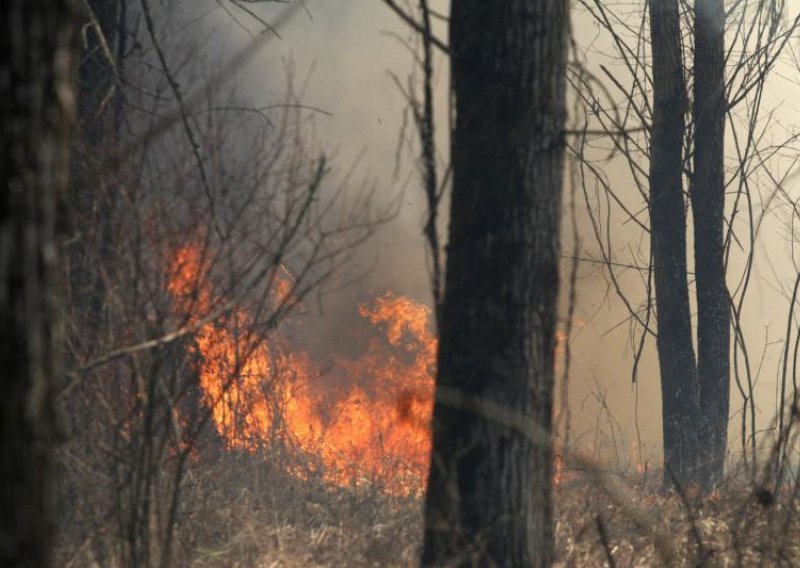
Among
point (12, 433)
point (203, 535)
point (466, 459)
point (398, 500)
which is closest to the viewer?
point (12, 433)

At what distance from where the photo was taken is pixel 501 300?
3.59 m

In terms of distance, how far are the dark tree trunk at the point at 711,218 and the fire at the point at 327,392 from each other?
300 centimetres

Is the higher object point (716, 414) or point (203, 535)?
point (716, 414)

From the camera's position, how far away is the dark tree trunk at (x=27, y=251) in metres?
1.86

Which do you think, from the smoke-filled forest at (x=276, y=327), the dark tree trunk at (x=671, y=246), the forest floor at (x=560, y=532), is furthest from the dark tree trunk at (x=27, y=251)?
the dark tree trunk at (x=671, y=246)

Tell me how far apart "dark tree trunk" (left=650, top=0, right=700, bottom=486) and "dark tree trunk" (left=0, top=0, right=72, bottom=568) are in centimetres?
802

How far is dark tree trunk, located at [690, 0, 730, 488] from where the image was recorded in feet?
29.9

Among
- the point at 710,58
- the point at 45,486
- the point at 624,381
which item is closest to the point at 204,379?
the point at 710,58

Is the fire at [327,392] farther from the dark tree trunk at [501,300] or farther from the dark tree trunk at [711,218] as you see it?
the dark tree trunk at [711,218]

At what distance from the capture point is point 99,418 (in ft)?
15.6

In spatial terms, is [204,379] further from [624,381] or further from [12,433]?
[624,381]

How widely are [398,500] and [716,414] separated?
13.7ft

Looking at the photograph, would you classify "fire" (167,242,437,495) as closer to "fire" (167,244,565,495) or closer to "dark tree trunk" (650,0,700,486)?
"fire" (167,244,565,495)

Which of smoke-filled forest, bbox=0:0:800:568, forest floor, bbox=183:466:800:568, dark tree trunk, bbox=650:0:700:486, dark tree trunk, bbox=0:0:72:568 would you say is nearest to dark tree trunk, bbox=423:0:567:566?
smoke-filled forest, bbox=0:0:800:568
